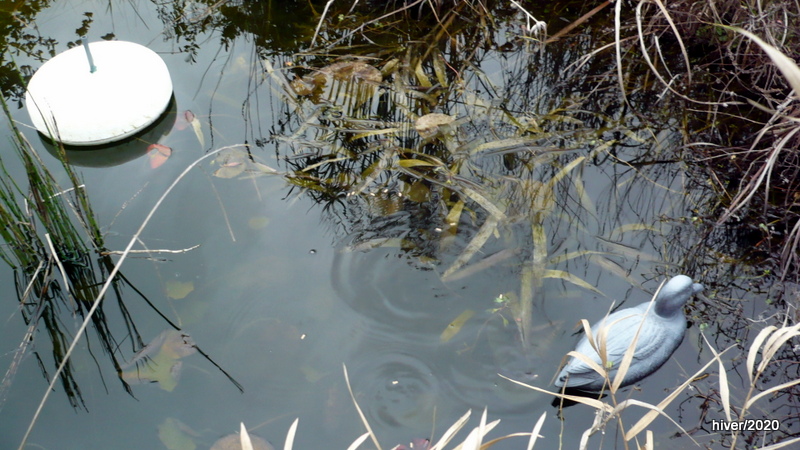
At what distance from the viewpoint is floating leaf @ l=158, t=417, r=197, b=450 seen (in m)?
2.22

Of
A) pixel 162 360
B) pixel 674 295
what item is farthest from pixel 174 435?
pixel 674 295

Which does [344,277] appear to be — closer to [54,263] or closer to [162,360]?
[162,360]

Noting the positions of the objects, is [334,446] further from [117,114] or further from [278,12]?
[278,12]

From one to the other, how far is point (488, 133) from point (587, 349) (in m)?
1.38

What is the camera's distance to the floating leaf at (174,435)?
2215 mm

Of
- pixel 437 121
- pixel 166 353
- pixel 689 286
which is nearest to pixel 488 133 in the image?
pixel 437 121

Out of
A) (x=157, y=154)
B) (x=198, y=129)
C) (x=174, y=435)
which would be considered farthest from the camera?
(x=198, y=129)

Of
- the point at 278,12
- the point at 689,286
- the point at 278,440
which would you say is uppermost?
the point at 278,12

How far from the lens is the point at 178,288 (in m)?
2.65

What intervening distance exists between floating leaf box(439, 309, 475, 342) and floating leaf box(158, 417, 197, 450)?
1.01 m

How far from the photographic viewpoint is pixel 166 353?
8.04 feet

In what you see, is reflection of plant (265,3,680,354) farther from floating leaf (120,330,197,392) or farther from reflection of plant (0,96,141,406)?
reflection of plant (0,96,141,406)

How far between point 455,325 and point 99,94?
78.8 inches

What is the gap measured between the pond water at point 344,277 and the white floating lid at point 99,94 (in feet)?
0.49
